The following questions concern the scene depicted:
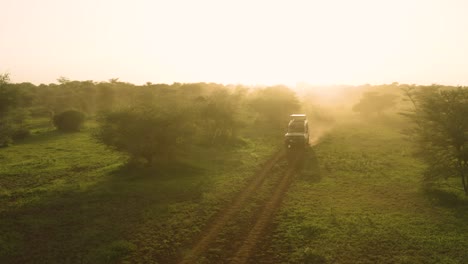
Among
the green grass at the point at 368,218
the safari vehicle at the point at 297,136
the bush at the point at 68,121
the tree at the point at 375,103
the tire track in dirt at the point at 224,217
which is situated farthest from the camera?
the tree at the point at 375,103

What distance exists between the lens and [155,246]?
13.0m

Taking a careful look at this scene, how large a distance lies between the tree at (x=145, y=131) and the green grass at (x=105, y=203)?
4.73ft

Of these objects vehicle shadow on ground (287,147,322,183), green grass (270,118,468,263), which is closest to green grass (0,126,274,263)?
vehicle shadow on ground (287,147,322,183)

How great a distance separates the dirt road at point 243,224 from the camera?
1231 cm

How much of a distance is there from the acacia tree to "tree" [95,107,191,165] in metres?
14.5

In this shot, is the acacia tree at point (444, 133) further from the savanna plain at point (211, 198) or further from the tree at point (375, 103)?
the tree at point (375, 103)

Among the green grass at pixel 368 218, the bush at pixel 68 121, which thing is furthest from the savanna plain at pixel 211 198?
the bush at pixel 68 121

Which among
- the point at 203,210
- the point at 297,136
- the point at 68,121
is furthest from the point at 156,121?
the point at 68,121

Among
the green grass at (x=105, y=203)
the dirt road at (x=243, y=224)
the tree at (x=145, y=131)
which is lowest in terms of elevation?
the dirt road at (x=243, y=224)

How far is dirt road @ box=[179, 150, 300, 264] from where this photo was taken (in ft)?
40.4

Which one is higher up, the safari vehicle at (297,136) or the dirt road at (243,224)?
the safari vehicle at (297,136)

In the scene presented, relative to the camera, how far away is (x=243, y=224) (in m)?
14.9

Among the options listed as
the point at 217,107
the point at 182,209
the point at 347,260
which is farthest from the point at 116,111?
the point at 347,260

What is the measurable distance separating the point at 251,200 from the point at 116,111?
11.3 meters
